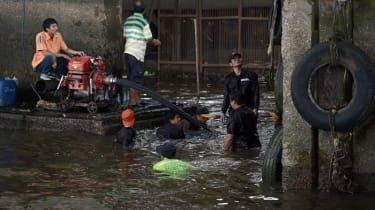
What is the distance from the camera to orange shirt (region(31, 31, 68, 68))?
563 inches

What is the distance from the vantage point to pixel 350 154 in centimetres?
891

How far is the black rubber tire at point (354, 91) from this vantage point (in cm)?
855

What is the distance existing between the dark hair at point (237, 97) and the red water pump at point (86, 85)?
2492 millimetres

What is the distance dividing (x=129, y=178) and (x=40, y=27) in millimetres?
6384

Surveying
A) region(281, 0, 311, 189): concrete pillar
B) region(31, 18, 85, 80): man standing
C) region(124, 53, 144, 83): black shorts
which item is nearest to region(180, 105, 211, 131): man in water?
region(124, 53, 144, 83): black shorts

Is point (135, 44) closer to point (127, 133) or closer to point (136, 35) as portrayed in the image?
point (136, 35)

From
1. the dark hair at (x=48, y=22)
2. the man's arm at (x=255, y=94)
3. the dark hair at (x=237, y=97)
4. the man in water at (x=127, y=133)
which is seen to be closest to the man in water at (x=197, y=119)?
the man in water at (x=127, y=133)

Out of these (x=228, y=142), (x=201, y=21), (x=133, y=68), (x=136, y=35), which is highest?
(x=201, y=21)

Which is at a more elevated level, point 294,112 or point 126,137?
point 294,112

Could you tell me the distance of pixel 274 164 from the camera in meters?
9.48

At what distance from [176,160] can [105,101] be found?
3.78 meters

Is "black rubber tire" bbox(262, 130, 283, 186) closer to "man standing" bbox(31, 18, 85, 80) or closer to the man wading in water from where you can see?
the man wading in water

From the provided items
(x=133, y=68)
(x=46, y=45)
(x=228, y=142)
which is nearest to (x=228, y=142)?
(x=228, y=142)

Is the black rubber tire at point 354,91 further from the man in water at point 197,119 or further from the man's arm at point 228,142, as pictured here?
the man in water at point 197,119
